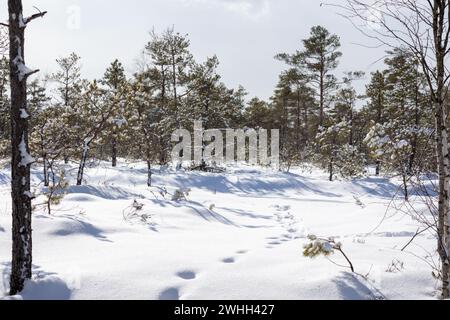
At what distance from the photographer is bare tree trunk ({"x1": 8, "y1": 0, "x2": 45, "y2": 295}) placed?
393 cm

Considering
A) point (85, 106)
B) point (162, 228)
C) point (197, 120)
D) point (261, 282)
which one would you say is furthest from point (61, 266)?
point (197, 120)

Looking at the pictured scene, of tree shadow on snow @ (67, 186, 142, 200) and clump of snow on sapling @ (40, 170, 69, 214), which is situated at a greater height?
clump of snow on sapling @ (40, 170, 69, 214)

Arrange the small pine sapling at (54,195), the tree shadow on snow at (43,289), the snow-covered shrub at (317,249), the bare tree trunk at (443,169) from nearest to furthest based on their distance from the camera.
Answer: the bare tree trunk at (443,169), the tree shadow on snow at (43,289), the snow-covered shrub at (317,249), the small pine sapling at (54,195)

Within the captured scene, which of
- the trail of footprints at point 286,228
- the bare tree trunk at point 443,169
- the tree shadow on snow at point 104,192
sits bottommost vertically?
the trail of footprints at point 286,228

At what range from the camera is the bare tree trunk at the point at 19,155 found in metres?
3.93

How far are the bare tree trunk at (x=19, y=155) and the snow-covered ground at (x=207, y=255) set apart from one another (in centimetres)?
31

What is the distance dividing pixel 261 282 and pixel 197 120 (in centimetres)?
2039

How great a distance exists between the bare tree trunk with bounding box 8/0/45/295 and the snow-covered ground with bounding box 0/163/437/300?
0.31 meters

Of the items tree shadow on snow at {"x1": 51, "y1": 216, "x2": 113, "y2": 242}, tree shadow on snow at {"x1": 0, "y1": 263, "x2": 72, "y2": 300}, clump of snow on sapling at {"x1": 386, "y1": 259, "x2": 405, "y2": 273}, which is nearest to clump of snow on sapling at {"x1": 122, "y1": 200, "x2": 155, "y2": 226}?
tree shadow on snow at {"x1": 51, "y1": 216, "x2": 113, "y2": 242}

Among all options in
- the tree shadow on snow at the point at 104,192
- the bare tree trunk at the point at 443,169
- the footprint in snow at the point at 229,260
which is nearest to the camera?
the bare tree trunk at the point at 443,169

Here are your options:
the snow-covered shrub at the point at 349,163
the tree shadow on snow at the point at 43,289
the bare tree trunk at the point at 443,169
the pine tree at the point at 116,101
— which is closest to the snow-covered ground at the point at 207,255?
the tree shadow on snow at the point at 43,289

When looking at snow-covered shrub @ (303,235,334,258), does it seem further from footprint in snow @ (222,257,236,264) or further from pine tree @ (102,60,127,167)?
pine tree @ (102,60,127,167)

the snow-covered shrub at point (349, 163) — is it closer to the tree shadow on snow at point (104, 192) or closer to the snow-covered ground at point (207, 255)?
the snow-covered ground at point (207, 255)

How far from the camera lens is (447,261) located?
3.80 m
